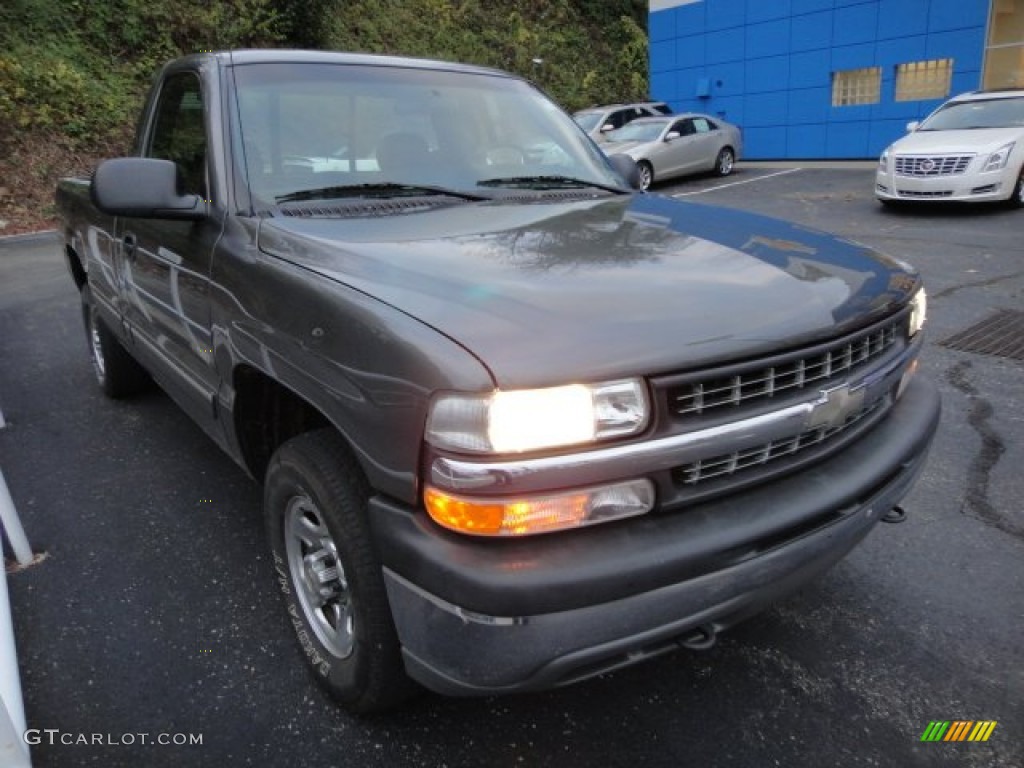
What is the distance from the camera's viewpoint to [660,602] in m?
1.66

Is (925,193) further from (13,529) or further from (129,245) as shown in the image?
(13,529)

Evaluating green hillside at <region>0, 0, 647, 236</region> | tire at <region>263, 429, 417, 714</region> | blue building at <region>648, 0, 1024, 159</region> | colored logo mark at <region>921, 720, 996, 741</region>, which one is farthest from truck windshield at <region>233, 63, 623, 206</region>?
blue building at <region>648, 0, 1024, 159</region>

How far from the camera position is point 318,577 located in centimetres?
225

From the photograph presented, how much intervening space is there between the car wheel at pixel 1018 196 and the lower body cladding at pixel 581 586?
1054cm

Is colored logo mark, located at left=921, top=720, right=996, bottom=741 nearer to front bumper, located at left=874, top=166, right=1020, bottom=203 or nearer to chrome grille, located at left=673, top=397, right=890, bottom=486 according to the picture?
chrome grille, located at left=673, top=397, right=890, bottom=486

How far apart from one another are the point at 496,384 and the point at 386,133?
1672mm

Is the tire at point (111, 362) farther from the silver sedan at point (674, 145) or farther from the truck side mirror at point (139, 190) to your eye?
the silver sedan at point (674, 145)

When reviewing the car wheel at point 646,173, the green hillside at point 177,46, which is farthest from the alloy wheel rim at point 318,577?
the green hillside at point 177,46

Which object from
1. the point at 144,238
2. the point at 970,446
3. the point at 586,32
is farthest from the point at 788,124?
the point at 144,238

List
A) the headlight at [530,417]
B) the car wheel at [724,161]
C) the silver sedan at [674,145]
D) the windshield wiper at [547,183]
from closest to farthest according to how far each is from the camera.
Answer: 1. the headlight at [530,417]
2. the windshield wiper at [547,183]
3. the silver sedan at [674,145]
4. the car wheel at [724,161]

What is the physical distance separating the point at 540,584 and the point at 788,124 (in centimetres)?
2036

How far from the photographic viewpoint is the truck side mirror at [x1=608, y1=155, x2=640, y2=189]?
357 cm

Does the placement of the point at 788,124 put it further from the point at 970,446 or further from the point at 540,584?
the point at 540,584

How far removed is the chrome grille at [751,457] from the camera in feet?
5.82
